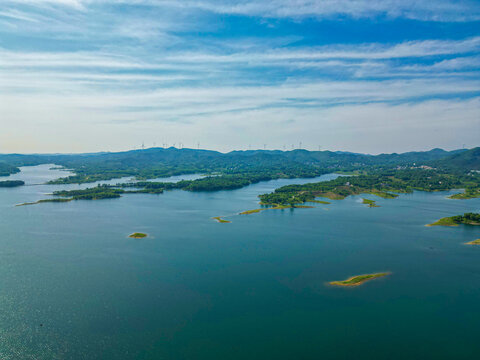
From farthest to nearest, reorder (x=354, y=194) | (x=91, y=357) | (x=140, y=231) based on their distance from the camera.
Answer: (x=354, y=194) < (x=140, y=231) < (x=91, y=357)

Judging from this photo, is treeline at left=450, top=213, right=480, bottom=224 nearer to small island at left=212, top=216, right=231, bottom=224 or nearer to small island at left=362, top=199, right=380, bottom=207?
small island at left=362, top=199, right=380, bottom=207

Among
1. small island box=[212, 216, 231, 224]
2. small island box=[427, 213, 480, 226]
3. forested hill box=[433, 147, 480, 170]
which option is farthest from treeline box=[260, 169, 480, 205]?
forested hill box=[433, 147, 480, 170]

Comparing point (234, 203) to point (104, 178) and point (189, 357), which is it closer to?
point (189, 357)

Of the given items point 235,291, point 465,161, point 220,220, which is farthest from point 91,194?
point 465,161

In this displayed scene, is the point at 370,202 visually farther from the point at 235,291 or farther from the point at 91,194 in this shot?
the point at 91,194

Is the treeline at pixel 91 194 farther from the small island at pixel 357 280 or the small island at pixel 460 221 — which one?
the small island at pixel 460 221

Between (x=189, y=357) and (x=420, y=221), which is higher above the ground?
(x=420, y=221)

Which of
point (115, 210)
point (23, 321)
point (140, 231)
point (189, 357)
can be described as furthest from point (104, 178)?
point (189, 357)
